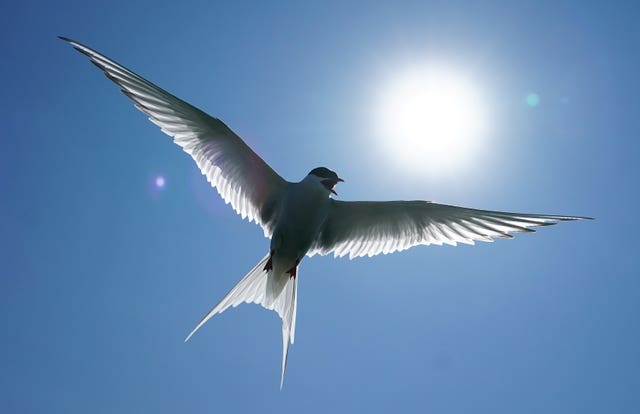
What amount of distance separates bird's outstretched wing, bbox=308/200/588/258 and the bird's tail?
30.5 inches

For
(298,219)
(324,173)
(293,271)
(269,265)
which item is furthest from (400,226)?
(269,265)

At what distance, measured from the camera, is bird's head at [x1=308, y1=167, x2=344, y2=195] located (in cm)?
748

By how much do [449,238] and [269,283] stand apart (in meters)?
2.87

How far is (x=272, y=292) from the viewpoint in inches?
299

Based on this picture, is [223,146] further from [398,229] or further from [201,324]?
[398,229]

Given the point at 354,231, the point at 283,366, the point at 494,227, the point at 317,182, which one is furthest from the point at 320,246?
the point at 494,227

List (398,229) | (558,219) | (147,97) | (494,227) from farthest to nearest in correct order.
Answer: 1. (398,229)
2. (494,227)
3. (147,97)
4. (558,219)

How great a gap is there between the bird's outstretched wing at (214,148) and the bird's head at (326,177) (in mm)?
513

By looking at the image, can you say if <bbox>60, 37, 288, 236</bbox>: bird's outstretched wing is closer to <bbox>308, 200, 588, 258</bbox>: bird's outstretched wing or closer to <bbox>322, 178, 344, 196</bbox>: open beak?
<bbox>322, 178, 344, 196</bbox>: open beak

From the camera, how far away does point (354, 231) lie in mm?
8195

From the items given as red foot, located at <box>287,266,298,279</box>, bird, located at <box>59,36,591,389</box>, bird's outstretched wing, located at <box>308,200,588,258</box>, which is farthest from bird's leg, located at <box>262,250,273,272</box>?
bird's outstretched wing, located at <box>308,200,588,258</box>

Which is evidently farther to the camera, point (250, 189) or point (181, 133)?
point (250, 189)

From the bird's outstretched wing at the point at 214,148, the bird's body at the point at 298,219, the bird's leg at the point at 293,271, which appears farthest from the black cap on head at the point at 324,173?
the bird's leg at the point at 293,271

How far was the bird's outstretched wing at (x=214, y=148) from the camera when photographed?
22.3 feet
